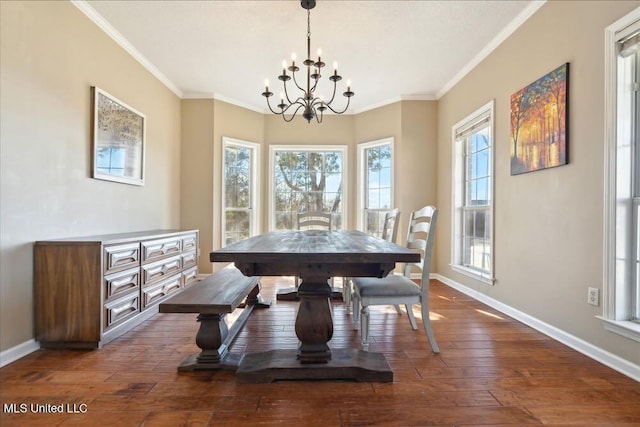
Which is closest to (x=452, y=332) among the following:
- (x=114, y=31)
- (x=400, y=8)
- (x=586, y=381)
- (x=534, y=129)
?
(x=586, y=381)

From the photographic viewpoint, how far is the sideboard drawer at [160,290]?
9.18ft

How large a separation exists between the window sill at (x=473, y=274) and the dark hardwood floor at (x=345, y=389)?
38.7 inches

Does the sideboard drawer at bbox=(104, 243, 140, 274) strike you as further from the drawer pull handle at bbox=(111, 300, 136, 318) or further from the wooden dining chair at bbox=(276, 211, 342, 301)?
the wooden dining chair at bbox=(276, 211, 342, 301)

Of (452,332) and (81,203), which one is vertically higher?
(81,203)

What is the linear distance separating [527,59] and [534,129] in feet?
2.10

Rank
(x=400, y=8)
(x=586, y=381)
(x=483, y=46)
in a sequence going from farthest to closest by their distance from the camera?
(x=483, y=46) < (x=400, y=8) < (x=586, y=381)

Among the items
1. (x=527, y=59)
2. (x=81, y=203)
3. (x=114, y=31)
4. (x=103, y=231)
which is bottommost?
(x=103, y=231)

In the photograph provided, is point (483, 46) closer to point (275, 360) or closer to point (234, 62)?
point (234, 62)

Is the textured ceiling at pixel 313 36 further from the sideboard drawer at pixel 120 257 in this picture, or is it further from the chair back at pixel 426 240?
the sideboard drawer at pixel 120 257

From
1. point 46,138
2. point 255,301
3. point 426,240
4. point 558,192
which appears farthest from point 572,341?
point 46,138

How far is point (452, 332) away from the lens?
2.57 m

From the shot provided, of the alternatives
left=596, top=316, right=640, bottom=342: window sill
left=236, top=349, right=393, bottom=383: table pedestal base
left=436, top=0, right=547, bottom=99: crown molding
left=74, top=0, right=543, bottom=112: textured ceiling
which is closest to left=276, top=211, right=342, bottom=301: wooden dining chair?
left=236, top=349, right=393, bottom=383: table pedestal base

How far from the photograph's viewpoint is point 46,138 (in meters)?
2.29

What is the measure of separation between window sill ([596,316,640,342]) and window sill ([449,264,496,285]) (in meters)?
1.29
